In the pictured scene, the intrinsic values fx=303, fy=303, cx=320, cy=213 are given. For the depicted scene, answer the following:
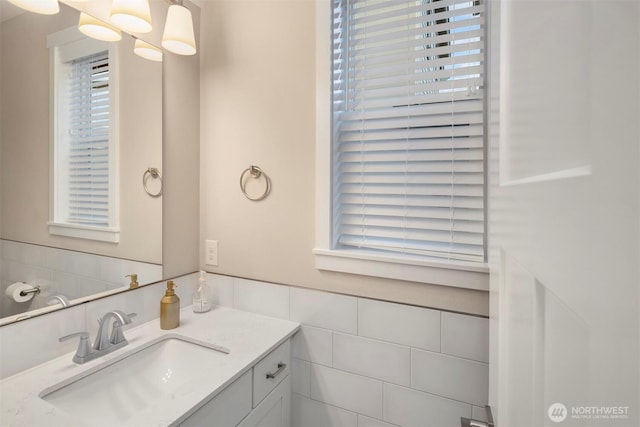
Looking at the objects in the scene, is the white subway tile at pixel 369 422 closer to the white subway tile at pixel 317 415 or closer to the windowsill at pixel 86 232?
the white subway tile at pixel 317 415

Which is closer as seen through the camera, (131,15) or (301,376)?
(131,15)

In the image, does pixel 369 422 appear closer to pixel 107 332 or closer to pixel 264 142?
pixel 107 332

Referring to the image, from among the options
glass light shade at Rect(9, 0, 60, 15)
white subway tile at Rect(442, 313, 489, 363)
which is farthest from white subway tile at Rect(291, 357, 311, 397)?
glass light shade at Rect(9, 0, 60, 15)

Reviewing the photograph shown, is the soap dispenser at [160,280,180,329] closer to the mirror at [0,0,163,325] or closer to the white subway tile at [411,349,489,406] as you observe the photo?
the mirror at [0,0,163,325]

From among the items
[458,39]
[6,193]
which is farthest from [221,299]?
[458,39]

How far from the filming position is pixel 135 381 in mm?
1027

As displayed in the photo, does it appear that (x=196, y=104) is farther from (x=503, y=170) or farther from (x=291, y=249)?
(x=503, y=170)

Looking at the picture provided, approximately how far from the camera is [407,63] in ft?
3.66

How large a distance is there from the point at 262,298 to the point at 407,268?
2.20 feet

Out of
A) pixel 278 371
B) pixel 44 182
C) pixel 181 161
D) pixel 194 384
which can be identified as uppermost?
pixel 181 161

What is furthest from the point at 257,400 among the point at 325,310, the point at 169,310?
the point at 169,310

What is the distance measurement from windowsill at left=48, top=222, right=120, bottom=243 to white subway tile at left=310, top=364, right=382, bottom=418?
96cm

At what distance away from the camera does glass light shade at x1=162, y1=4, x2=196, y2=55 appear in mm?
1180

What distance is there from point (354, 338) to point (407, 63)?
107cm
